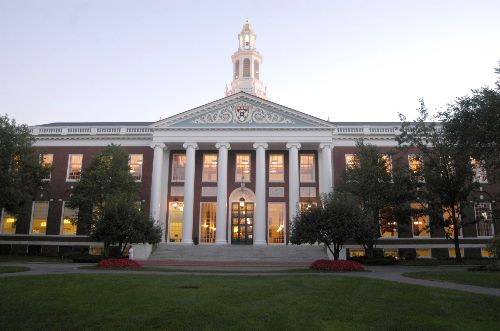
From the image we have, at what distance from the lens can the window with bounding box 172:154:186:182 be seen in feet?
158

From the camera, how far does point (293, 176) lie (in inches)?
1734

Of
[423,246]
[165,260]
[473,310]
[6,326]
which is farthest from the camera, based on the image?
[423,246]

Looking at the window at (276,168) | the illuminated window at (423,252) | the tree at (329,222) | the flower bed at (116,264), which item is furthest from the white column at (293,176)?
the flower bed at (116,264)

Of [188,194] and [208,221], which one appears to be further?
[208,221]

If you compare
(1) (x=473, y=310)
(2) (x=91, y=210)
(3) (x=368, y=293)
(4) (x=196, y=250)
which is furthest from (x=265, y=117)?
(1) (x=473, y=310)

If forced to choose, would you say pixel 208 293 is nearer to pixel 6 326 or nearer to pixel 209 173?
pixel 6 326

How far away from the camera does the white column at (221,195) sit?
140 ft

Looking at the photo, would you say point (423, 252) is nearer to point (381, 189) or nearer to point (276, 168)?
point (381, 189)

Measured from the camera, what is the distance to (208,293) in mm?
Result: 14461

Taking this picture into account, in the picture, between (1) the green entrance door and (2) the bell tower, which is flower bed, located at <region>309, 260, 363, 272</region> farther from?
(2) the bell tower

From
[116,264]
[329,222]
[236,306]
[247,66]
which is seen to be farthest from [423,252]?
[236,306]

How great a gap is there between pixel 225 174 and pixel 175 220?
765cm

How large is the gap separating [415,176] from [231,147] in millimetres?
18793

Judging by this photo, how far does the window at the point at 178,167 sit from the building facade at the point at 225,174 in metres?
0.11
